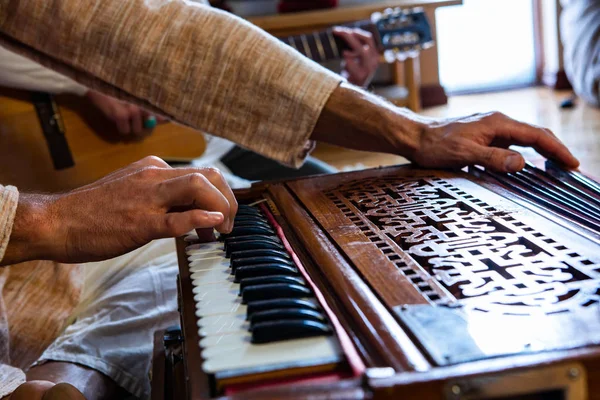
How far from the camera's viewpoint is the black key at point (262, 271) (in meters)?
0.74

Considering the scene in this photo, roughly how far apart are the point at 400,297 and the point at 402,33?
1.94m

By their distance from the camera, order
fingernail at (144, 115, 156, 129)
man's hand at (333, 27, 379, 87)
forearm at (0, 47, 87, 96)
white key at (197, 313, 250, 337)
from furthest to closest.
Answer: man's hand at (333, 27, 379, 87) < fingernail at (144, 115, 156, 129) < forearm at (0, 47, 87, 96) < white key at (197, 313, 250, 337)

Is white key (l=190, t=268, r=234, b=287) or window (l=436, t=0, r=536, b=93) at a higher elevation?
white key (l=190, t=268, r=234, b=287)

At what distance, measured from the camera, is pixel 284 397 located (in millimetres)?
519

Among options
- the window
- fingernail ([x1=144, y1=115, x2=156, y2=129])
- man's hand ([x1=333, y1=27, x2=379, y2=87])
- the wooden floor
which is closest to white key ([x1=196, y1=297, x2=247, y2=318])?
fingernail ([x1=144, y1=115, x2=156, y2=129])

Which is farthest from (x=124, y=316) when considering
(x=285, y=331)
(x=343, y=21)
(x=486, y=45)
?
(x=486, y=45)

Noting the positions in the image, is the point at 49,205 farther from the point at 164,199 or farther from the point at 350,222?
the point at 350,222

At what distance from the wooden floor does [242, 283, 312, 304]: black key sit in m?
1.78

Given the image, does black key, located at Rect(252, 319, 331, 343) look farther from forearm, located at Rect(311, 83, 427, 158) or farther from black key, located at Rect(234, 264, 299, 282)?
forearm, located at Rect(311, 83, 427, 158)

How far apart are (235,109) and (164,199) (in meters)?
0.38

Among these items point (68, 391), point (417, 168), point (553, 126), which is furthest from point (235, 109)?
point (553, 126)

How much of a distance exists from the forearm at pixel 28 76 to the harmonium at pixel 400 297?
1.06m

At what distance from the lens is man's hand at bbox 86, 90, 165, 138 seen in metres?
1.93

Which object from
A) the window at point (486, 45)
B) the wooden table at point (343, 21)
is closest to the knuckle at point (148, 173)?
the wooden table at point (343, 21)
